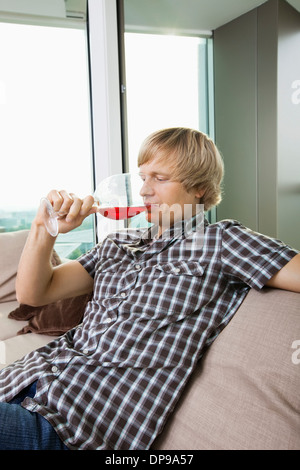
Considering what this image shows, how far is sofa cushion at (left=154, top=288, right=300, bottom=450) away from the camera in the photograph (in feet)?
2.91

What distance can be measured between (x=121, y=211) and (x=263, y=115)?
301 centimetres

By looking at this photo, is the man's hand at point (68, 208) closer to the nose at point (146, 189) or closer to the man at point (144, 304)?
the man at point (144, 304)

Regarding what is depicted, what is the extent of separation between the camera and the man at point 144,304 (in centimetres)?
98

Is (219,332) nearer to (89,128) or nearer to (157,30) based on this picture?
(89,128)

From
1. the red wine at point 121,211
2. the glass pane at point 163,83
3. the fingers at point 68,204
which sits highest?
the glass pane at point 163,83

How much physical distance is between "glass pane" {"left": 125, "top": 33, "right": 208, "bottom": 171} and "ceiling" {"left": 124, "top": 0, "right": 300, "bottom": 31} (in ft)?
0.36

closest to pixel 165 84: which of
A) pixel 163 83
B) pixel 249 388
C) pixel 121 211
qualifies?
pixel 163 83

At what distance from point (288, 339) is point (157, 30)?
3.52 metres

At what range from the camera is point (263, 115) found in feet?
12.6

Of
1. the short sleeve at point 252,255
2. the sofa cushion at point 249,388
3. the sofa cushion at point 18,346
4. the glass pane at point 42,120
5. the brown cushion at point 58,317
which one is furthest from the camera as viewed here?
the glass pane at point 42,120

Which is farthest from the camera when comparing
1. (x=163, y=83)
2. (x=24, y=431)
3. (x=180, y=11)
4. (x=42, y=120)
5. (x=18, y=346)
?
(x=163, y=83)

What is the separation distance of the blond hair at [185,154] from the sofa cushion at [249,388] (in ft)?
1.22

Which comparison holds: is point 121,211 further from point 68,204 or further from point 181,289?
point 181,289

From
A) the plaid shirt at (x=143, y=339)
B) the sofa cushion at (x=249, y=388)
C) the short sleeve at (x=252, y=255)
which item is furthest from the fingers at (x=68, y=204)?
the sofa cushion at (x=249, y=388)
